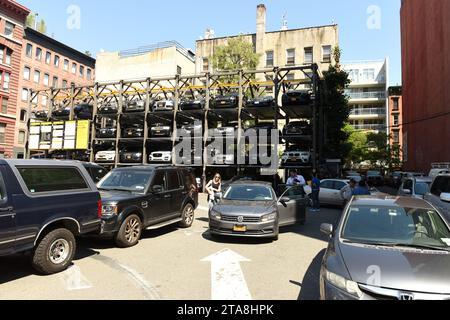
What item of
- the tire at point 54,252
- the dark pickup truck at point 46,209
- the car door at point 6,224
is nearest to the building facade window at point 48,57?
the dark pickup truck at point 46,209

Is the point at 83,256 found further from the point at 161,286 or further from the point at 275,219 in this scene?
the point at 275,219

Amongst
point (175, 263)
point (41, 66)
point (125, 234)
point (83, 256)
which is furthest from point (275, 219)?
point (41, 66)

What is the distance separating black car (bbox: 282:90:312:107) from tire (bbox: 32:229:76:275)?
1805cm

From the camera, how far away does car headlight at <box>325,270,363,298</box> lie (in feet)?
11.0

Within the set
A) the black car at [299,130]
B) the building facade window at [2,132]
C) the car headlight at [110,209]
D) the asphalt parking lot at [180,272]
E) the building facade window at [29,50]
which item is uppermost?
the building facade window at [29,50]

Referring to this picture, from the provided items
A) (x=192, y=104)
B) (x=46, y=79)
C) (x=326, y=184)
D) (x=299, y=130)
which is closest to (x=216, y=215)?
(x=326, y=184)

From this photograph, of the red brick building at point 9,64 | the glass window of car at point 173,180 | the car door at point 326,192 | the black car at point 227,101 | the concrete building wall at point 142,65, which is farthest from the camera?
the concrete building wall at point 142,65

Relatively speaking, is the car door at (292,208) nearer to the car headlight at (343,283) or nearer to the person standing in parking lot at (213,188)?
the person standing in parking lot at (213,188)

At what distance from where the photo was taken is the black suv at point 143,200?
737 cm

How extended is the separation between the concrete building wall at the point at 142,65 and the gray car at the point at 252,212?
1403 inches

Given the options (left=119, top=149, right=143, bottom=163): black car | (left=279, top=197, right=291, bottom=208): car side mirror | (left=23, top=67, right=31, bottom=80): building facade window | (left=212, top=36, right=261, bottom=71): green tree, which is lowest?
(left=279, top=197, right=291, bottom=208): car side mirror

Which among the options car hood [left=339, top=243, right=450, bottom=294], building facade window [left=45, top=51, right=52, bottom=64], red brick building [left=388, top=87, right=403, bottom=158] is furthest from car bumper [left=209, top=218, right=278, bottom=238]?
red brick building [left=388, top=87, right=403, bottom=158]

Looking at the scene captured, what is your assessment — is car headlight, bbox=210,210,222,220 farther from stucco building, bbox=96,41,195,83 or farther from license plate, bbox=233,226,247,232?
stucco building, bbox=96,41,195,83

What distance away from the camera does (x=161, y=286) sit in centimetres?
518
